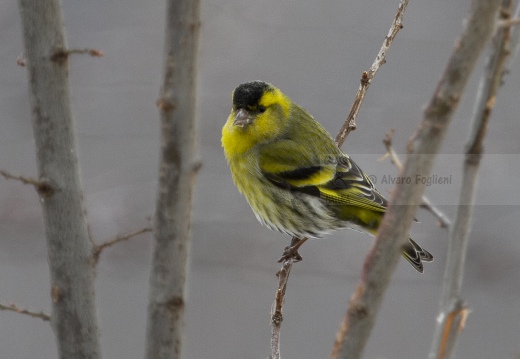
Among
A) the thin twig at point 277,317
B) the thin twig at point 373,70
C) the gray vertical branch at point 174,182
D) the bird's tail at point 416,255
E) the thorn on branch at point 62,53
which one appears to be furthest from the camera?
the bird's tail at point 416,255

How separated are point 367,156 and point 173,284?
4.06m

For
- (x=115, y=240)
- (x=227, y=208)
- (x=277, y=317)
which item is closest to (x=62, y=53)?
(x=115, y=240)

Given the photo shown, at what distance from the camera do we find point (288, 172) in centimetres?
425

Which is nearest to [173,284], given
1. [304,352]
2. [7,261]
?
[7,261]

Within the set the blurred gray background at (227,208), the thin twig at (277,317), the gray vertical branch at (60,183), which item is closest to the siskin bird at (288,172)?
the blurred gray background at (227,208)

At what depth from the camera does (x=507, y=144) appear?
5.09m

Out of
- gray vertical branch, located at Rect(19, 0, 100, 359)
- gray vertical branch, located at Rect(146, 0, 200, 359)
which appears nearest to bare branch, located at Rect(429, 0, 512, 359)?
gray vertical branch, located at Rect(146, 0, 200, 359)

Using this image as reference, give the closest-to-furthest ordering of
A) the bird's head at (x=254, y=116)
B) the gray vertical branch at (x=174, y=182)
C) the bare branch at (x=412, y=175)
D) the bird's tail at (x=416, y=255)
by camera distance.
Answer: the bare branch at (x=412, y=175)
the gray vertical branch at (x=174, y=182)
the bird's tail at (x=416, y=255)
the bird's head at (x=254, y=116)

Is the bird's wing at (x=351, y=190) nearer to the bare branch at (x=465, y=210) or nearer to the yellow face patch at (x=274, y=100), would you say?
the yellow face patch at (x=274, y=100)

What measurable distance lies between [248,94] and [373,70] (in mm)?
1033

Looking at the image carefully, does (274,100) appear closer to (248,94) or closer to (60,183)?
(248,94)

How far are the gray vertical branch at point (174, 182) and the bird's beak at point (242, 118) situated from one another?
8.56 feet

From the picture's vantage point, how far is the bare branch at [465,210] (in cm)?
140

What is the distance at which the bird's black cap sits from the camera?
13.4 ft
